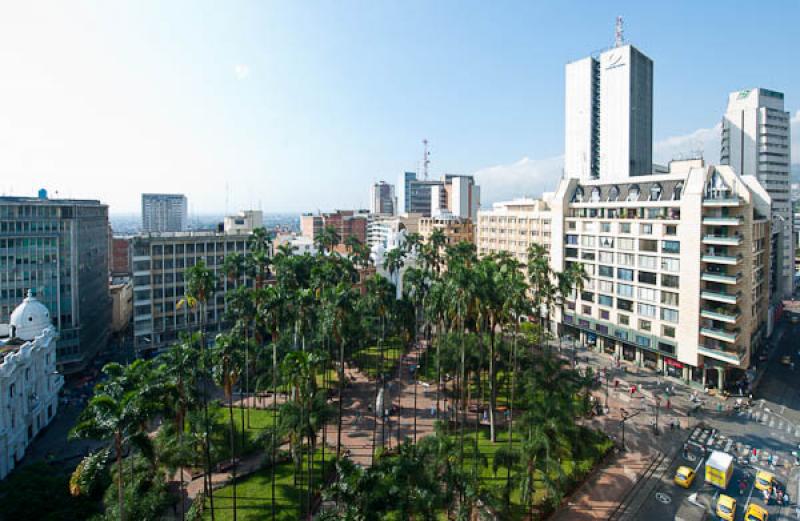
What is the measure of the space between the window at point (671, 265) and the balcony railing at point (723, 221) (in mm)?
7530

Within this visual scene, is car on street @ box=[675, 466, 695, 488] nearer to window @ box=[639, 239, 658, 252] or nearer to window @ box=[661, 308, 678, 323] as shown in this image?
window @ box=[661, 308, 678, 323]

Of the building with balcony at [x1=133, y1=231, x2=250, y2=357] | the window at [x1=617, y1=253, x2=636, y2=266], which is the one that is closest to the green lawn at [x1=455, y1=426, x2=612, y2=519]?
the window at [x1=617, y1=253, x2=636, y2=266]

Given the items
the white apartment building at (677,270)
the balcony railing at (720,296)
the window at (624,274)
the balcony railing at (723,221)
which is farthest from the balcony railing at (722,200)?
the window at (624,274)

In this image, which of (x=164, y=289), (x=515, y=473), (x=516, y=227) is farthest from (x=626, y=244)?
(x=164, y=289)

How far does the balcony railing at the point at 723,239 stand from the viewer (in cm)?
7000

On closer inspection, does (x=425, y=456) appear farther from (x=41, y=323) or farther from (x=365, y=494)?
(x=41, y=323)

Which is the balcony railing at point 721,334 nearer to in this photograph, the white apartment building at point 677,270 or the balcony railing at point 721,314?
the white apartment building at point 677,270

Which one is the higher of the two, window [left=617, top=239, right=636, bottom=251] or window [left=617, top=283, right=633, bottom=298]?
window [left=617, top=239, right=636, bottom=251]

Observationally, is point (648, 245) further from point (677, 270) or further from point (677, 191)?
point (677, 191)

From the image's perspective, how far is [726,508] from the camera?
1670 inches

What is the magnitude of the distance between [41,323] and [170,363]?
41.9 m

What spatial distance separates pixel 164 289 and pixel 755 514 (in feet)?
324

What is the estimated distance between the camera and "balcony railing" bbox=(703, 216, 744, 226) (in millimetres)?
69875

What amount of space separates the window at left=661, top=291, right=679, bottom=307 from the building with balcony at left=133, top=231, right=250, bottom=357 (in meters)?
80.3
